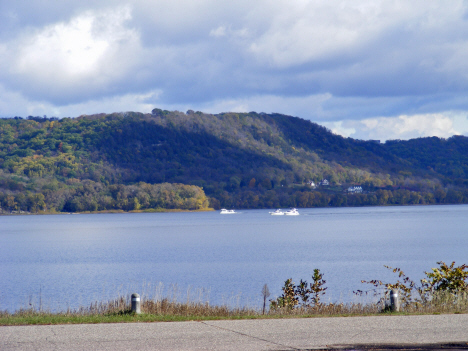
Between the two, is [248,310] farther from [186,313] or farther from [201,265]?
[201,265]

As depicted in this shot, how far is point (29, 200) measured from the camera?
177 metres

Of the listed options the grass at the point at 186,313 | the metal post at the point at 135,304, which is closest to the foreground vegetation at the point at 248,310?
the grass at the point at 186,313

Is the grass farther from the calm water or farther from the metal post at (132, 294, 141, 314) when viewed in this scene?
the calm water

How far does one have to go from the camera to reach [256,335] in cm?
1055

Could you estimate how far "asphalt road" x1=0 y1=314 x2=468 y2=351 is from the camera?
9.63m

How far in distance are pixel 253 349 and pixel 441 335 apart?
349 cm

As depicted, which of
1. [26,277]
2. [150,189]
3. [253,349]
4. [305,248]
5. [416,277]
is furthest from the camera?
[150,189]

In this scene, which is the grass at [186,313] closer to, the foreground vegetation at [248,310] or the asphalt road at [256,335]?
the foreground vegetation at [248,310]

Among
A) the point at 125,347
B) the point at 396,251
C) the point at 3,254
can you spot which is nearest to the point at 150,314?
the point at 125,347


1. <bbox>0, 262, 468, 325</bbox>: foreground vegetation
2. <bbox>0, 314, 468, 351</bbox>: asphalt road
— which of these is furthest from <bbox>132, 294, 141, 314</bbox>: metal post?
<bbox>0, 314, 468, 351</bbox>: asphalt road

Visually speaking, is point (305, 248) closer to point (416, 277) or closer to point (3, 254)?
point (416, 277)

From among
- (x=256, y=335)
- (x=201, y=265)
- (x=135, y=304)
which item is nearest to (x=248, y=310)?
(x=135, y=304)

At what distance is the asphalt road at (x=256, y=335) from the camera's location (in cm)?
963

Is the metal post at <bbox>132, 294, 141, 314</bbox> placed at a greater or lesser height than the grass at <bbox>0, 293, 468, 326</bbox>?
greater
